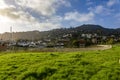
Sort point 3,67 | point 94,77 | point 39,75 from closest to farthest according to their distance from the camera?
point 94,77 < point 39,75 < point 3,67

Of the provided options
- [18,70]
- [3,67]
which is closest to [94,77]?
[18,70]

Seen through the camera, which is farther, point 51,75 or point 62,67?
A: point 62,67

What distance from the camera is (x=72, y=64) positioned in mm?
24406

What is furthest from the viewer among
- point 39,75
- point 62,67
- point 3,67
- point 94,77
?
point 3,67

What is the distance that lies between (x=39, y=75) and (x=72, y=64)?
443 centimetres

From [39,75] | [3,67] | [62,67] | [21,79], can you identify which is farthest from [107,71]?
[3,67]

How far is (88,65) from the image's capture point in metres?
23.6

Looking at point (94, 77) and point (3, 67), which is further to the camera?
point (3, 67)

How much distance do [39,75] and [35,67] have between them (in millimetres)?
2569

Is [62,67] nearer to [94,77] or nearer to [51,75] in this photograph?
[51,75]

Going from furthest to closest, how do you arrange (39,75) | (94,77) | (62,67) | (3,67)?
(3,67) → (62,67) → (39,75) → (94,77)

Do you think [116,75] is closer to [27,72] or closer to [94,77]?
[94,77]

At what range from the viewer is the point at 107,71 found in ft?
69.6

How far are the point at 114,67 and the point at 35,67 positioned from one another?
24.1ft
